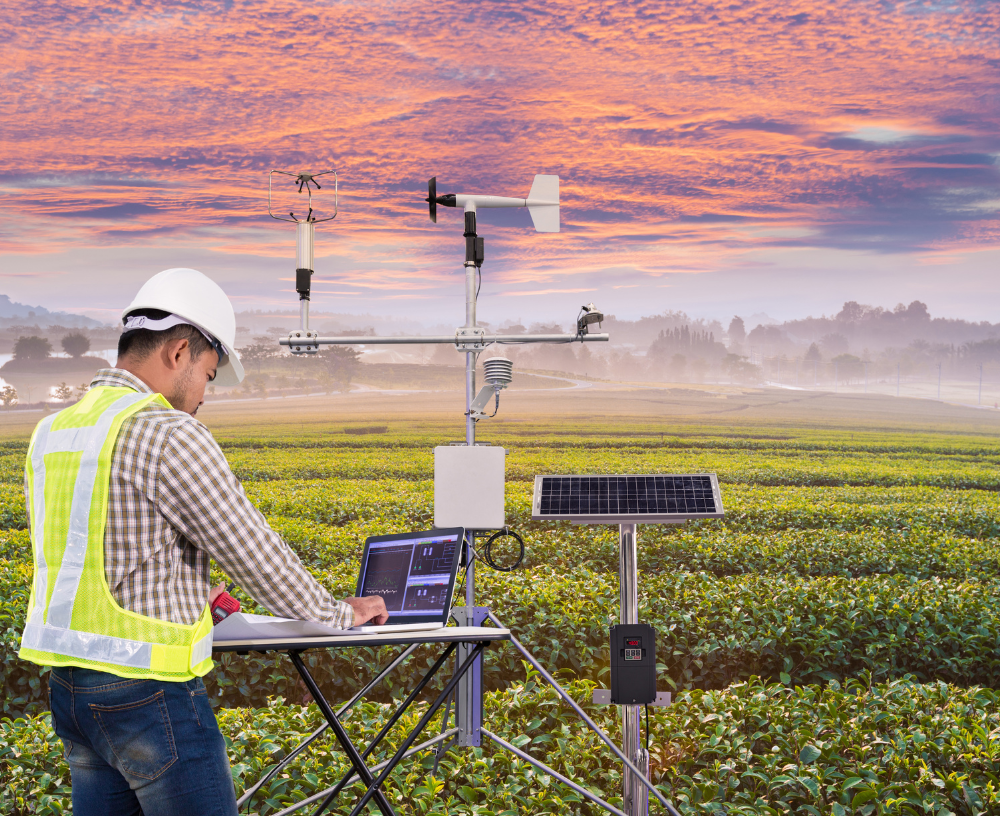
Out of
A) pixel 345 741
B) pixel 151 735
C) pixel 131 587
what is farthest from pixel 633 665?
pixel 131 587

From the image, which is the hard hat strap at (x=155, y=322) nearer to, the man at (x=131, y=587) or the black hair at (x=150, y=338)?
the black hair at (x=150, y=338)

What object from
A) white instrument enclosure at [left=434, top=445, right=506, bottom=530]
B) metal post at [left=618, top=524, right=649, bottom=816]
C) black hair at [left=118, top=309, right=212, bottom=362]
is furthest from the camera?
white instrument enclosure at [left=434, top=445, right=506, bottom=530]

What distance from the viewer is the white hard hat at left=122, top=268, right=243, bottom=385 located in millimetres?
2006

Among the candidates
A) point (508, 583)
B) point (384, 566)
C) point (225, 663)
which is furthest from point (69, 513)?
→ point (508, 583)

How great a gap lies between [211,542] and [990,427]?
51.7m

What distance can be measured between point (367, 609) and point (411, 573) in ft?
2.23

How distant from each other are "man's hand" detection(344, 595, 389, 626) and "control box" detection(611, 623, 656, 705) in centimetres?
138

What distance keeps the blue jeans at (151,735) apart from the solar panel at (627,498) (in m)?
1.94

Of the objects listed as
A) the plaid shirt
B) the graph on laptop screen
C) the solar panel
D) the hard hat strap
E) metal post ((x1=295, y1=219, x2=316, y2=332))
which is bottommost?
the graph on laptop screen

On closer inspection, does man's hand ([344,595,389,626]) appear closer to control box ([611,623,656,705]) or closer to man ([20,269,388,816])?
man ([20,269,388,816])

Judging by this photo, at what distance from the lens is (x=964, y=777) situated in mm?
3381

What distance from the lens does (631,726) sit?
3.47 m

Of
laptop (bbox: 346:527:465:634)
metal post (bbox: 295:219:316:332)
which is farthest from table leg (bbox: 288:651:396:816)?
metal post (bbox: 295:219:316:332)

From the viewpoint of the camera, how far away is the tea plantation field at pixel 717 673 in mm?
3525
